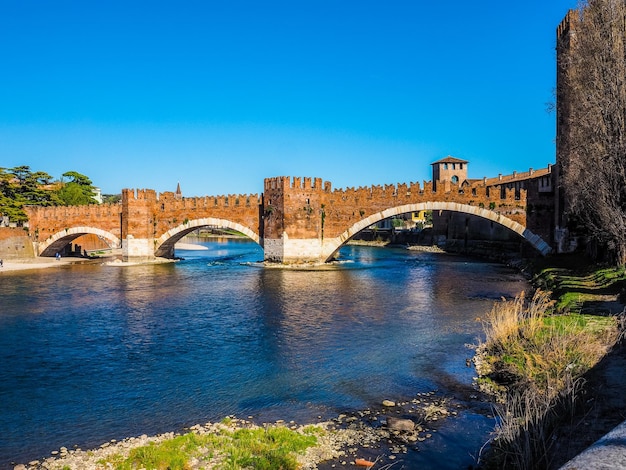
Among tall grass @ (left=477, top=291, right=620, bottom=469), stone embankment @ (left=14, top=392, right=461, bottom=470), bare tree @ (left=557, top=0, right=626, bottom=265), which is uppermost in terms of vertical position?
bare tree @ (left=557, top=0, right=626, bottom=265)

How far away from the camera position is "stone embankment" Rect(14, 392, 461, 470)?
24.2 ft

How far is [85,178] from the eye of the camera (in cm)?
7206

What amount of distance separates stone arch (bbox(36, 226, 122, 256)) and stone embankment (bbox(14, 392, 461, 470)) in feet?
121

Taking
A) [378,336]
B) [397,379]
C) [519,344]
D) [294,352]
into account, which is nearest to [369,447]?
[397,379]

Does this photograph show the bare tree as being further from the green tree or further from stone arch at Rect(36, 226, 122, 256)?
the green tree

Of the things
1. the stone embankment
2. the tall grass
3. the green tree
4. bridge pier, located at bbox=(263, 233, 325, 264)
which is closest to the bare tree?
the tall grass

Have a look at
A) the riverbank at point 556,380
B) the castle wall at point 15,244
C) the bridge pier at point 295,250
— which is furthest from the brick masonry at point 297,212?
the riverbank at point 556,380

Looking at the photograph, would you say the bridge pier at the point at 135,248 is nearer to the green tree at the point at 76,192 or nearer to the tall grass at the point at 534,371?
the green tree at the point at 76,192

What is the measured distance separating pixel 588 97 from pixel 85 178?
67.7 metres

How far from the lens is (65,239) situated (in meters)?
46.6

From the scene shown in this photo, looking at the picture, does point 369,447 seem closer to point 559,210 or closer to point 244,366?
point 244,366

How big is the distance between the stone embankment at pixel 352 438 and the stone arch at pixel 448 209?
2740 cm

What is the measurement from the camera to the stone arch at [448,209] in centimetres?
3438

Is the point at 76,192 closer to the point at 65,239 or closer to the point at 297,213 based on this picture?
the point at 65,239
